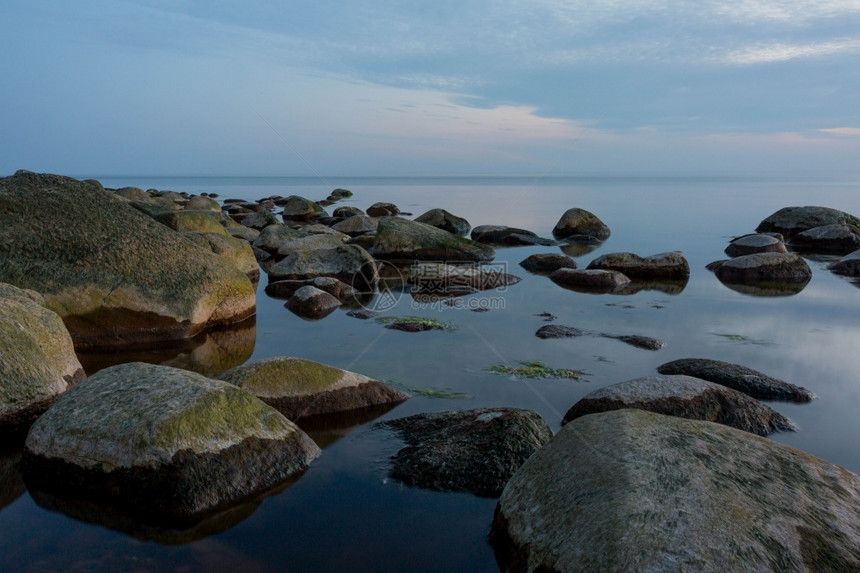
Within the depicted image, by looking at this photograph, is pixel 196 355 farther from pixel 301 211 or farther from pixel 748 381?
pixel 301 211

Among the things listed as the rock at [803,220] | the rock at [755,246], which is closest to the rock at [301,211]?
the rock at [755,246]

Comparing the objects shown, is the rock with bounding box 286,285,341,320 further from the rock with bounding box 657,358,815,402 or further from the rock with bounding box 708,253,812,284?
the rock with bounding box 708,253,812,284

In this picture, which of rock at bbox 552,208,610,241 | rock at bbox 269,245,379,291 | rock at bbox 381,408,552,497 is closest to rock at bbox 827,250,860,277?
rock at bbox 552,208,610,241

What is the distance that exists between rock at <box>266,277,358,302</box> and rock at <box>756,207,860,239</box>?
22.0m

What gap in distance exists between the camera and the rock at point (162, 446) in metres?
4.97

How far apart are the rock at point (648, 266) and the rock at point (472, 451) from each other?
38.8 ft

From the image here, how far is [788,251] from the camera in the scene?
23.2 meters

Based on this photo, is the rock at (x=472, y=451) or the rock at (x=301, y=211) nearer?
the rock at (x=472, y=451)

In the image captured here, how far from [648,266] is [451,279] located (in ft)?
18.2

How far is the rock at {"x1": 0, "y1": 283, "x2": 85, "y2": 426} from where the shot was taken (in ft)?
20.3

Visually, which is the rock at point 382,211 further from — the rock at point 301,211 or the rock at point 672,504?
the rock at point 672,504

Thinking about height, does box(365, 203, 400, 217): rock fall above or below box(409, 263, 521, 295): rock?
below

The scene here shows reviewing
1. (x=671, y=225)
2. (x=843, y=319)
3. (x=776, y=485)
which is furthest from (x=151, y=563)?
(x=671, y=225)

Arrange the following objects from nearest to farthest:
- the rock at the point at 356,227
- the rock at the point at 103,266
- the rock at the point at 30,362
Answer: the rock at the point at 30,362 < the rock at the point at 103,266 < the rock at the point at 356,227
